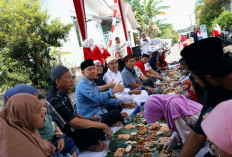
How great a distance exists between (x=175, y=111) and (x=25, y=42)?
634 centimetres

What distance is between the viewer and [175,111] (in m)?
1.90

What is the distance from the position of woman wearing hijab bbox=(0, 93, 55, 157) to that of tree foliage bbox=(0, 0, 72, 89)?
546 centimetres

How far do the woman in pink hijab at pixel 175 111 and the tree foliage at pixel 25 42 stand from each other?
566cm

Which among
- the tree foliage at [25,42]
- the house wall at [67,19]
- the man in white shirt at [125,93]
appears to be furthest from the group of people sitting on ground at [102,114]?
the house wall at [67,19]

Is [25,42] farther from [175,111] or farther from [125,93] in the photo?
[175,111]

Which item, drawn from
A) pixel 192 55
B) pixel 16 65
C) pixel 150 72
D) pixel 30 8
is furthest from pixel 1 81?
pixel 192 55

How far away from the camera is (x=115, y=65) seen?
175 inches

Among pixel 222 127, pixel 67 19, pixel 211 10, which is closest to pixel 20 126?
pixel 222 127

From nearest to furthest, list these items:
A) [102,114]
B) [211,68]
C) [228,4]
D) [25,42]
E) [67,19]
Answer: [211,68]
[102,114]
[25,42]
[67,19]
[228,4]

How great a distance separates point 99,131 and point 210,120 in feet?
6.97

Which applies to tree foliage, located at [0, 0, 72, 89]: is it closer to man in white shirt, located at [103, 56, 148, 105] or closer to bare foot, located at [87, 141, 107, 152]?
man in white shirt, located at [103, 56, 148, 105]

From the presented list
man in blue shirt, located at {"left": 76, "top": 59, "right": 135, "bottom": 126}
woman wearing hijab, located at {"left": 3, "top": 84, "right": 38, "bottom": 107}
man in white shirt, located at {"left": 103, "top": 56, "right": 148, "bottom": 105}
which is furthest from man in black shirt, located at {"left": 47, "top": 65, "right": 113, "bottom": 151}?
man in white shirt, located at {"left": 103, "top": 56, "right": 148, "bottom": 105}

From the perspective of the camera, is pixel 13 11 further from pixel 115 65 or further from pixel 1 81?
pixel 115 65

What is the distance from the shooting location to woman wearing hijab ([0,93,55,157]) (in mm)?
1236
